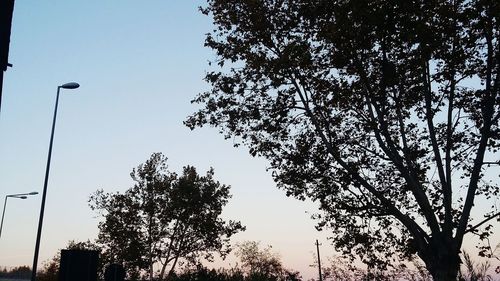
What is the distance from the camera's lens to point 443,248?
14.4 metres

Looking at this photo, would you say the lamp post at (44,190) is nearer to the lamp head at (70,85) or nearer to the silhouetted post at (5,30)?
the lamp head at (70,85)

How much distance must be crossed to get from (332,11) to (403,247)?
8.22m

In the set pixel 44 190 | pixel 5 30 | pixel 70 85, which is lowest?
pixel 44 190

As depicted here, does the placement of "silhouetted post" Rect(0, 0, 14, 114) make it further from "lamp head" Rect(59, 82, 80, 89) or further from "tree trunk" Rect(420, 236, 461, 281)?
"tree trunk" Rect(420, 236, 461, 281)

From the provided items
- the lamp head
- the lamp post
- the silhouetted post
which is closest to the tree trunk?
the silhouetted post

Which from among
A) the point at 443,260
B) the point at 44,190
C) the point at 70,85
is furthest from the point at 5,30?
the point at 443,260

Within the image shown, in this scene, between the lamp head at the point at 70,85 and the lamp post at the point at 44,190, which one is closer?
the lamp post at the point at 44,190

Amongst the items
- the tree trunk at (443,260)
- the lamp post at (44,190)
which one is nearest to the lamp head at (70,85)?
the lamp post at (44,190)

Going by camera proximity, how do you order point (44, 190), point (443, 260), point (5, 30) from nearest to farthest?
point (5, 30) < point (443, 260) < point (44, 190)

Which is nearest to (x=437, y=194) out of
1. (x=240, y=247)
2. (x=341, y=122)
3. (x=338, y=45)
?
(x=341, y=122)

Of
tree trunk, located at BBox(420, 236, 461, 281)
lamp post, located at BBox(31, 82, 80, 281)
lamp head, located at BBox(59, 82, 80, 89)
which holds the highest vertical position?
lamp head, located at BBox(59, 82, 80, 89)

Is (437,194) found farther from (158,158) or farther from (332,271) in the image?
(332,271)

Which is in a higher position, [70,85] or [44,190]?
[70,85]

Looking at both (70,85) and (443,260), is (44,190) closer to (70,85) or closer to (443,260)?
(70,85)
